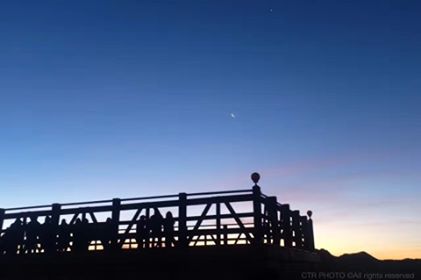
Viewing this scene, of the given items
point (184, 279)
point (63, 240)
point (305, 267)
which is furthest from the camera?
point (305, 267)

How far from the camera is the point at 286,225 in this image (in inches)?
629

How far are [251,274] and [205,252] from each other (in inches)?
58.1

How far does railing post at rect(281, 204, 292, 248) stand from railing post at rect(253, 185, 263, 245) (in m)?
3.07

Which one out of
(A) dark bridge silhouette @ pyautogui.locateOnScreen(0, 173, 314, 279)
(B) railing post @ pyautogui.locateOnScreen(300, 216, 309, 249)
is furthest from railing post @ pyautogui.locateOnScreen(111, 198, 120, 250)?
(B) railing post @ pyautogui.locateOnScreen(300, 216, 309, 249)

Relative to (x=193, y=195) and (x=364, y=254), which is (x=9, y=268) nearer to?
(x=193, y=195)

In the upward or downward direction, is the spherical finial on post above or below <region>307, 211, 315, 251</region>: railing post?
above

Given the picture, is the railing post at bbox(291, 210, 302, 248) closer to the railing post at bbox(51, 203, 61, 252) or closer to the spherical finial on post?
the spherical finial on post

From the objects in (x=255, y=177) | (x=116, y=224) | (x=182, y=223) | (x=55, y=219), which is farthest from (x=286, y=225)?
(x=55, y=219)

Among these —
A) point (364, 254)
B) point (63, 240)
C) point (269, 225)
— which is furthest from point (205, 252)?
point (364, 254)

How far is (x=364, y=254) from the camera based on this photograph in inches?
2048

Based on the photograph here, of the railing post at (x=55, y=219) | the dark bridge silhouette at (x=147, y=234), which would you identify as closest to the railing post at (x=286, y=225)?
the dark bridge silhouette at (x=147, y=234)

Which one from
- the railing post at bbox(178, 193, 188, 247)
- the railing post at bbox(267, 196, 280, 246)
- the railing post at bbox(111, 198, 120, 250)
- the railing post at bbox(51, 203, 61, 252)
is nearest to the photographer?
the railing post at bbox(178, 193, 188, 247)

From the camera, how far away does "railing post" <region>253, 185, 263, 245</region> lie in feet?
41.1

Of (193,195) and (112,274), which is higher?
(193,195)
